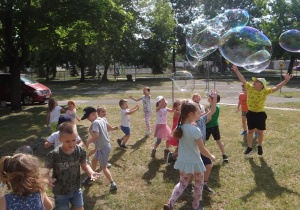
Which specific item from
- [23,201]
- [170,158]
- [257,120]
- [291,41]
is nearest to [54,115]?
[170,158]

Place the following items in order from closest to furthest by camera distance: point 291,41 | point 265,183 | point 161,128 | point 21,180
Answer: point 21,180 → point 265,183 → point 161,128 → point 291,41

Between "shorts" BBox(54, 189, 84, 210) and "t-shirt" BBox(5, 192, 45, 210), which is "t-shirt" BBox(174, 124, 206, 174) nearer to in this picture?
"shorts" BBox(54, 189, 84, 210)

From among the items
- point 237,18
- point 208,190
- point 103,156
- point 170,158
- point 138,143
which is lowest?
point 208,190

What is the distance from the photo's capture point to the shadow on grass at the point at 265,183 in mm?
4840

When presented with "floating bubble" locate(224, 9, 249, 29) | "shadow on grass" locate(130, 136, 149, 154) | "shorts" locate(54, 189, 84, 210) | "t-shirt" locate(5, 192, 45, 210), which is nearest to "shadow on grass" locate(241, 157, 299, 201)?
"shorts" locate(54, 189, 84, 210)

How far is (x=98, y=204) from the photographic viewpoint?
4637 millimetres

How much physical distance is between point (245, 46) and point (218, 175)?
3.48 metres

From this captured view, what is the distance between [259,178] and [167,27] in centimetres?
3507

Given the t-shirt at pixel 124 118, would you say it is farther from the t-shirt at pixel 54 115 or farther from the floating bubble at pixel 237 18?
the floating bubble at pixel 237 18

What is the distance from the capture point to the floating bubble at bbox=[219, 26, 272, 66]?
6.93m

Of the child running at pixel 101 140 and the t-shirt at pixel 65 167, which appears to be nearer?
the t-shirt at pixel 65 167

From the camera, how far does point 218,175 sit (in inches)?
222

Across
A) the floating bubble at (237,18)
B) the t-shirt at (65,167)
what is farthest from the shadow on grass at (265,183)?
the floating bubble at (237,18)

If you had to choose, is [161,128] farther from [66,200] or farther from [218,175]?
[66,200]
